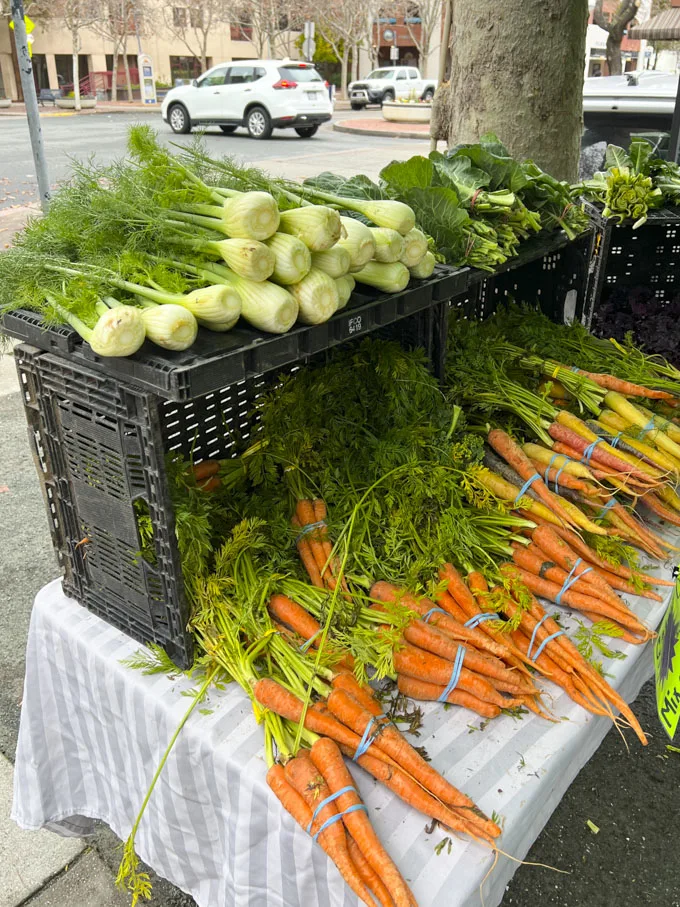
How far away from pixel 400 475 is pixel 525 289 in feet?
6.05

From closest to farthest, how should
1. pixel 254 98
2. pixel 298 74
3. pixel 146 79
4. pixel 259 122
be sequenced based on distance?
1. pixel 254 98
2. pixel 298 74
3. pixel 259 122
4. pixel 146 79

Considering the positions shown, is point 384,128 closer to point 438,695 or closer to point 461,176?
point 461,176

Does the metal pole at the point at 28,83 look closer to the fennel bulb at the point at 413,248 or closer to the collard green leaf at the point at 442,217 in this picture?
the collard green leaf at the point at 442,217

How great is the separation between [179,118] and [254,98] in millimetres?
2229

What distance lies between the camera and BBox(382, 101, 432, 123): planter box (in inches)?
983

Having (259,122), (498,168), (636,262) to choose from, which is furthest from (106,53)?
(498,168)

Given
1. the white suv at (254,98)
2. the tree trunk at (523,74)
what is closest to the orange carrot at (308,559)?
the tree trunk at (523,74)

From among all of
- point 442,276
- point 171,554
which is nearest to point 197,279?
point 171,554

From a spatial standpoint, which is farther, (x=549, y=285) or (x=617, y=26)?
(x=617, y=26)

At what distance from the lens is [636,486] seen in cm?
248

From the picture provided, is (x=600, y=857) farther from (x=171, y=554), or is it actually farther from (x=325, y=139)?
(x=325, y=139)

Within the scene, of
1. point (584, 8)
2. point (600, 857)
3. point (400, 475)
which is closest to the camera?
point (400, 475)

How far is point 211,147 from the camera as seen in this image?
15109mm

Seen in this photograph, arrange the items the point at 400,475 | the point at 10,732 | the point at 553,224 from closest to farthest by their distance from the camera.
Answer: the point at 400,475 < the point at 10,732 < the point at 553,224
